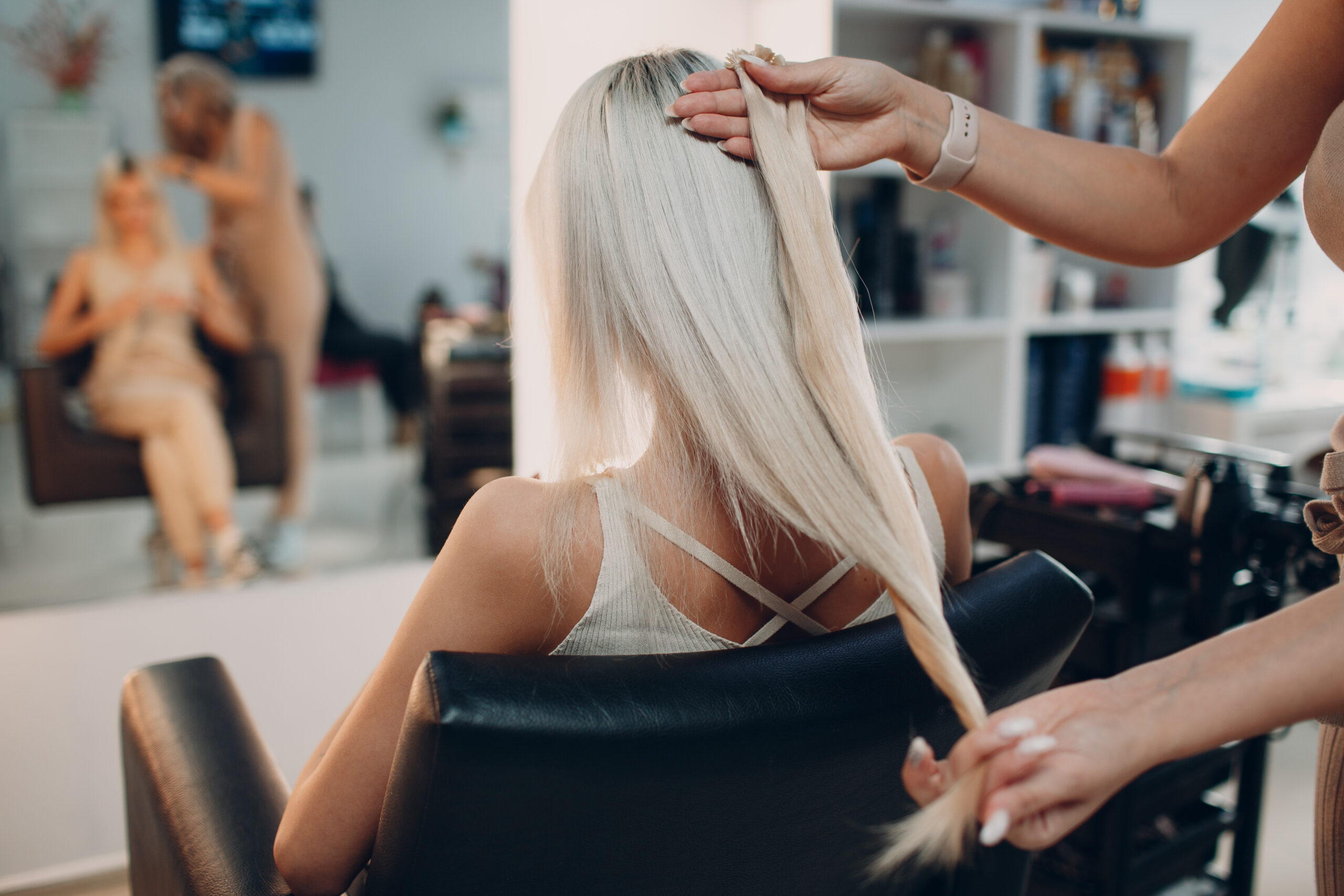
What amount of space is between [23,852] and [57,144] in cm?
132

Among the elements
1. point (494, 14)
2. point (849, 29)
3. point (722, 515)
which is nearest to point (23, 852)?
point (722, 515)

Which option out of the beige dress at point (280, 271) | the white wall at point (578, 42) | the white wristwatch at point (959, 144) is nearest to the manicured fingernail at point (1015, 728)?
the white wristwatch at point (959, 144)

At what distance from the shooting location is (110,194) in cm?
172

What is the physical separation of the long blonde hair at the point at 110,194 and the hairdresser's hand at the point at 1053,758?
71.1 inches

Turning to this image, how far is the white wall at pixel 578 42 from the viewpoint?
71.2 inches

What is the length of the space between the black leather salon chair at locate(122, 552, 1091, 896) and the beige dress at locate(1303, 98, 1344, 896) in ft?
0.65

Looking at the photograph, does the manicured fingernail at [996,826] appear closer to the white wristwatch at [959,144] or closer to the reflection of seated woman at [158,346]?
the white wristwatch at [959,144]

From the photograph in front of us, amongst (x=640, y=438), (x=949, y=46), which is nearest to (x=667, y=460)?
(x=640, y=438)

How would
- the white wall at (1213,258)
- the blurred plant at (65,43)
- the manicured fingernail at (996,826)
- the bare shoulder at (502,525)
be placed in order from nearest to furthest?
1. the manicured fingernail at (996,826)
2. the bare shoulder at (502,525)
3. the blurred plant at (65,43)
4. the white wall at (1213,258)

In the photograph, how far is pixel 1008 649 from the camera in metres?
0.74

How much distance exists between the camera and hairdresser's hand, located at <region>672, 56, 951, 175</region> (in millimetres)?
753

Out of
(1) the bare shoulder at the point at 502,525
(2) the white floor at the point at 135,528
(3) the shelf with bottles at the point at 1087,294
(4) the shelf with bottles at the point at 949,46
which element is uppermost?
(4) the shelf with bottles at the point at 949,46

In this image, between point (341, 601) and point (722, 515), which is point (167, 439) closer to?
point (341, 601)

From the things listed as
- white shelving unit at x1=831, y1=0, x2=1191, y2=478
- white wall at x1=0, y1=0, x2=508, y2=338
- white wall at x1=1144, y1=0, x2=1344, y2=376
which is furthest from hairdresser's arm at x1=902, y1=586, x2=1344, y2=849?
white wall at x1=1144, y1=0, x2=1344, y2=376
